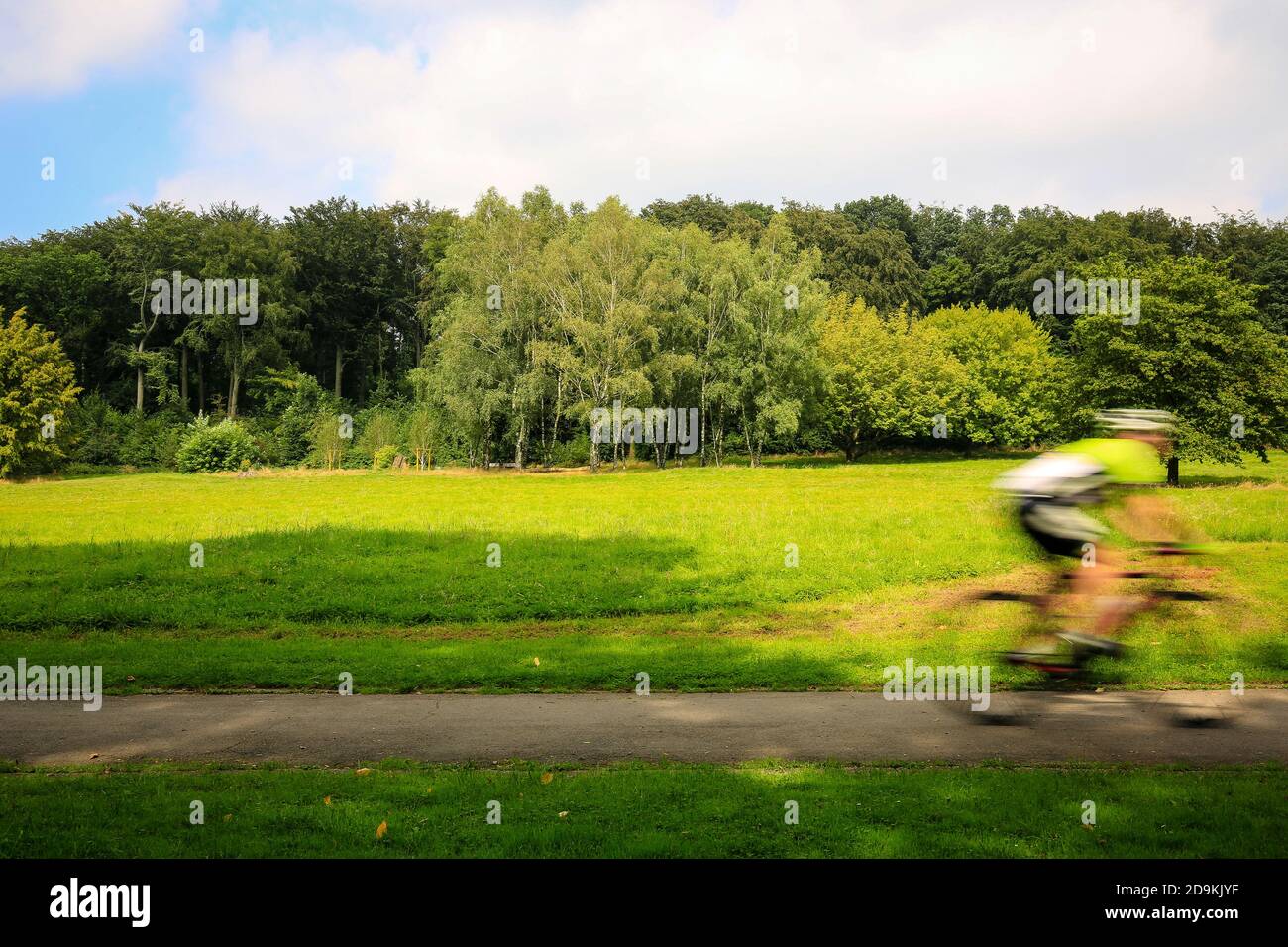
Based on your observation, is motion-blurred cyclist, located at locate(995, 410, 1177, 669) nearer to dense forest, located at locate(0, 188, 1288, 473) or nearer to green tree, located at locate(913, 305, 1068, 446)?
dense forest, located at locate(0, 188, 1288, 473)

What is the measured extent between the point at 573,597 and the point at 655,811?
982 cm

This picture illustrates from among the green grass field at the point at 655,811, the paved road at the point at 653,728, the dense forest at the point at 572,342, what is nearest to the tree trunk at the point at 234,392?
the dense forest at the point at 572,342

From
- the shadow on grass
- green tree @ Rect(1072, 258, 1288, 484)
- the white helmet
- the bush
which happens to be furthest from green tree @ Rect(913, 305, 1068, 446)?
the white helmet

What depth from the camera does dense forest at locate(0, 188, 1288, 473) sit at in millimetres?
39531

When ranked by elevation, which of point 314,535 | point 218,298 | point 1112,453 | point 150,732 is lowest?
point 150,732

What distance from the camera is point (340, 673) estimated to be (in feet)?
37.5

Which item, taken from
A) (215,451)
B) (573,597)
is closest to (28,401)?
(215,451)

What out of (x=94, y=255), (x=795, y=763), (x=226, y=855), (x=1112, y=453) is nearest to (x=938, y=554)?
(x=1112, y=453)

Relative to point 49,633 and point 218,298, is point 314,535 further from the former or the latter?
point 218,298

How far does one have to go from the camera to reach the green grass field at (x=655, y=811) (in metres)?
5.79

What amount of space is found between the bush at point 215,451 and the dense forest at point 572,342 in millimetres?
211

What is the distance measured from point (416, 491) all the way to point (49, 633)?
76.9ft

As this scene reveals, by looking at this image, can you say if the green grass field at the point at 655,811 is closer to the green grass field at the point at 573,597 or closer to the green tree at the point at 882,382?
the green grass field at the point at 573,597

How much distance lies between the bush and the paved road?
55710mm
